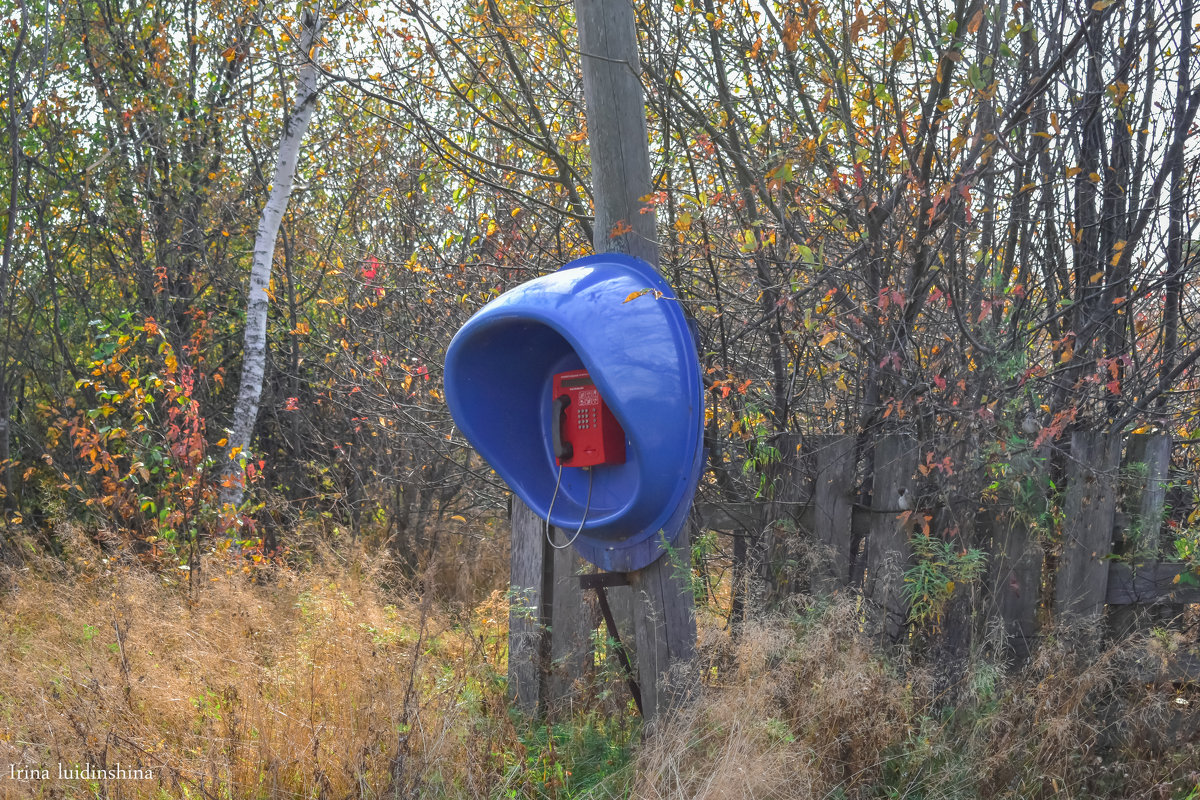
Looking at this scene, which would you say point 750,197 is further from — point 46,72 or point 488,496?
point 46,72

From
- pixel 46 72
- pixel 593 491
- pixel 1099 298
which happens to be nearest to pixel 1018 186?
pixel 1099 298

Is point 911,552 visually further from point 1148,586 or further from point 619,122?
point 619,122

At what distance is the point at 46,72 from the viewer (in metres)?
6.93

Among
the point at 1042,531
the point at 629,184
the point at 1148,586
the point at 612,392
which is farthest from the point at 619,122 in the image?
the point at 1148,586

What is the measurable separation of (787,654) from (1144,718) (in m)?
1.06

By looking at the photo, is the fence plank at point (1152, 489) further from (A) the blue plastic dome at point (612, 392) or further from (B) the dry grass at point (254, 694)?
(B) the dry grass at point (254, 694)

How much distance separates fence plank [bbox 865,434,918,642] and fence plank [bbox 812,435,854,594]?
3.6 inches

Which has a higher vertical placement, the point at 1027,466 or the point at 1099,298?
the point at 1099,298

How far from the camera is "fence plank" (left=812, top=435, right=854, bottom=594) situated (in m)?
3.40

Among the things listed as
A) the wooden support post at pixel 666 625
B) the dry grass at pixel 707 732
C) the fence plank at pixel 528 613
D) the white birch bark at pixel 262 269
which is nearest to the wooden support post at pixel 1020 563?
the dry grass at pixel 707 732

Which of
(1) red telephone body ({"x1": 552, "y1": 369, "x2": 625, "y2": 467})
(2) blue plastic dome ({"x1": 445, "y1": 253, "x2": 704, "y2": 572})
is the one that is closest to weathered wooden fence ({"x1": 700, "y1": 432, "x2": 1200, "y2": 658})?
(2) blue plastic dome ({"x1": 445, "y1": 253, "x2": 704, "y2": 572})

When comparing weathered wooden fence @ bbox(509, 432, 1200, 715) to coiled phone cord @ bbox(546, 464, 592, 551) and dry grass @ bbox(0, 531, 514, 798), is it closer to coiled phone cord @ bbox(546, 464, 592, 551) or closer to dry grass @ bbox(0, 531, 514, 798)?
coiled phone cord @ bbox(546, 464, 592, 551)

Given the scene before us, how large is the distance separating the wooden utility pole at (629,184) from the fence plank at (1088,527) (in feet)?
4.04

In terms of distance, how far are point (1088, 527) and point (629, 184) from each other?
6.18 ft
